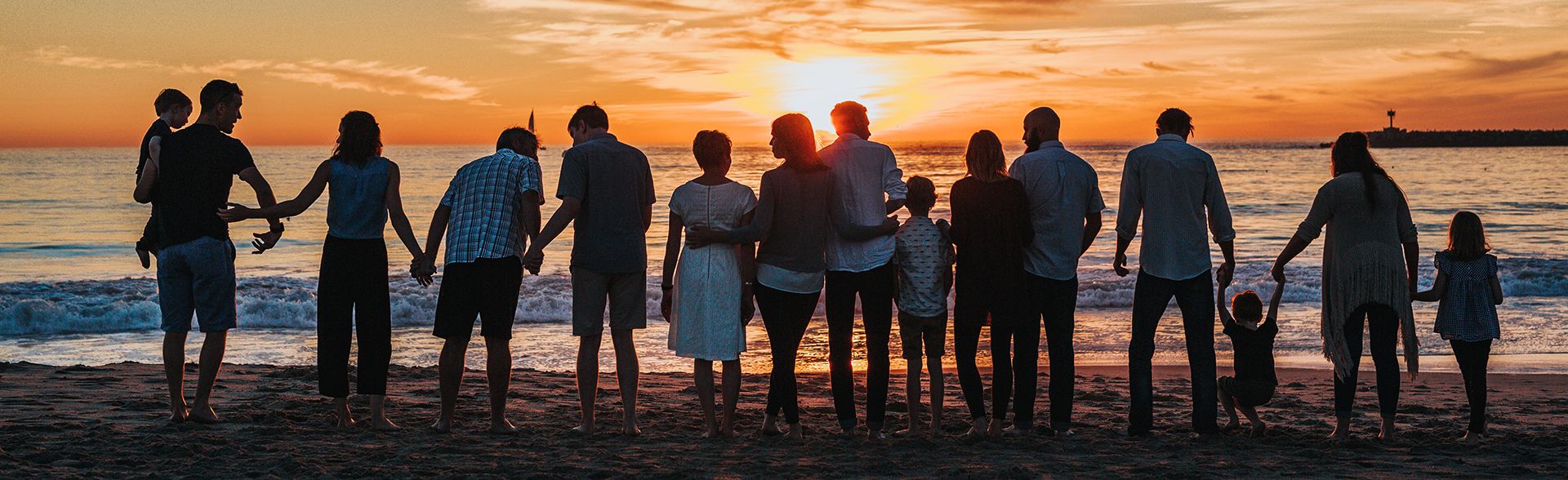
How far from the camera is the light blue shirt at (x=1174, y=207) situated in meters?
5.21

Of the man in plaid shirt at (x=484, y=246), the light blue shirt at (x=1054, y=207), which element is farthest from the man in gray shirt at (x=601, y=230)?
the light blue shirt at (x=1054, y=207)

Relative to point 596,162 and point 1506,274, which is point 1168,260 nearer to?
point 596,162

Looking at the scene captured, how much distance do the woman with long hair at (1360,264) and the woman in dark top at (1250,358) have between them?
0.78 ft

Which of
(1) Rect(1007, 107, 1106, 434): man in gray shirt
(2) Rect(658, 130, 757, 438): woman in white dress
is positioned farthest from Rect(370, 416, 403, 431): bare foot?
(1) Rect(1007, 107, 1106, 434): man in gray shirt

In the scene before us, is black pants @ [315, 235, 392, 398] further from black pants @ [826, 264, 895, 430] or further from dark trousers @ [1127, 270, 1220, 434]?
dark trousers @ [1127, 270, 1220, 434]

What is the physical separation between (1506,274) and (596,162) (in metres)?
15.0

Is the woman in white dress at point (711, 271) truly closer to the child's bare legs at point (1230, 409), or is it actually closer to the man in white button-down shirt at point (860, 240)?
the man in white button-down shirt at point (860, 240)

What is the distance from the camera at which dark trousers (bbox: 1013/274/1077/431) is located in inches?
207

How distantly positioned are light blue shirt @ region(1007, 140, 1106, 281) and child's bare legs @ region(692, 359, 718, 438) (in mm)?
1535

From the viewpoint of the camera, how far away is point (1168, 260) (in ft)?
17.1

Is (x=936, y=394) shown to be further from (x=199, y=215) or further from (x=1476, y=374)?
(x=199, y=215)

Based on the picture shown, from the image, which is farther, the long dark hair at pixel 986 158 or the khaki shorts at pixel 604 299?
the khaki shorts at pixel 604 299

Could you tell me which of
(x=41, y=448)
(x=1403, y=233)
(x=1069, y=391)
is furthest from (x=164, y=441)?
(x=1403, y=233)

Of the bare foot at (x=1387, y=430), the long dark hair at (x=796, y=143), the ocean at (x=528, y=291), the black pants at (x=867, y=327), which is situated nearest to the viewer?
the long dark hair at (x=796, y=143)
